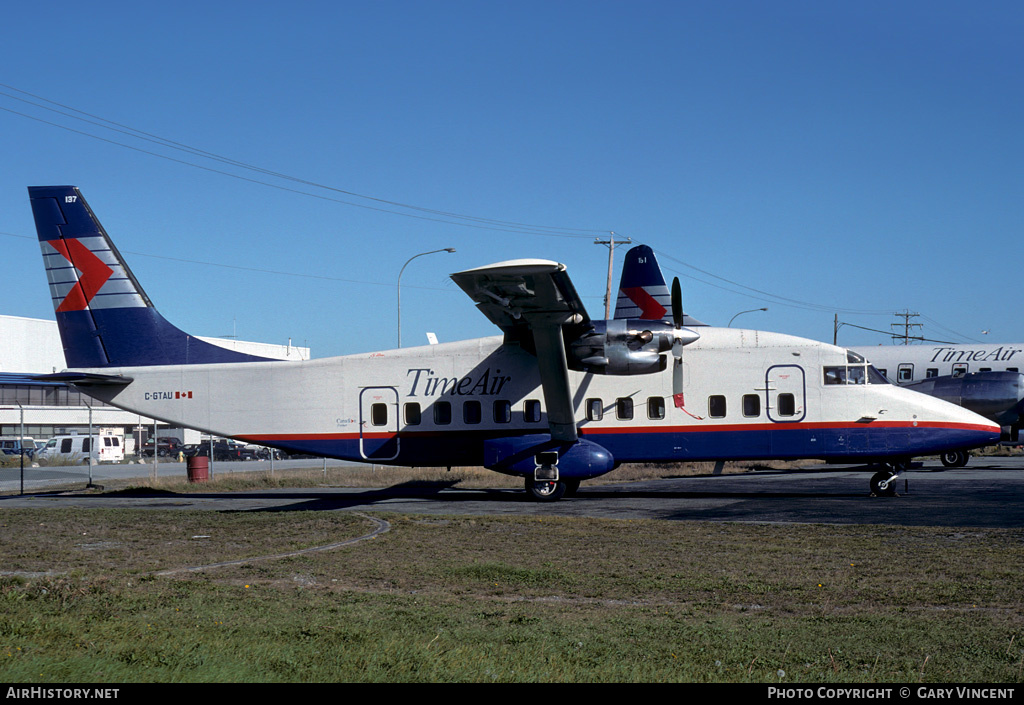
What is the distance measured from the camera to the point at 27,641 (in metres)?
7.11

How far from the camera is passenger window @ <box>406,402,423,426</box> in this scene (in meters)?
24.7

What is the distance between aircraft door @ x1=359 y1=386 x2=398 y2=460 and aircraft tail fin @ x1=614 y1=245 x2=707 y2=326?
10250 mm

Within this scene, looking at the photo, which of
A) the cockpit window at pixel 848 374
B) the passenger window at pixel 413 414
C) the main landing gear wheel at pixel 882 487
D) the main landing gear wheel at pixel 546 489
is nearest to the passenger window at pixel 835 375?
the cockpit window at pixel 848 374

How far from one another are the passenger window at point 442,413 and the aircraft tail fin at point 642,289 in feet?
30.6

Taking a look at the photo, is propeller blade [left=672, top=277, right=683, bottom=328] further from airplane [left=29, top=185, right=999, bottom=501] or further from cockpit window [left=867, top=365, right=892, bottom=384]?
cockpit window [left=867, top=365, right=892, bottom=384]

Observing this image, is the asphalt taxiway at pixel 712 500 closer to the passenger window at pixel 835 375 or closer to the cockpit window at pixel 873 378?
the cockpit window at pixel 873 378

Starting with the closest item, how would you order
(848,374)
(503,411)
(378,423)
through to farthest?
(848,374) < (503,411) < (378,423)

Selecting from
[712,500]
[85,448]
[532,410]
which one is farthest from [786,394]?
[85,448]

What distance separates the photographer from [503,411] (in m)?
24.2

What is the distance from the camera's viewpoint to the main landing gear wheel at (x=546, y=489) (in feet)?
77.8

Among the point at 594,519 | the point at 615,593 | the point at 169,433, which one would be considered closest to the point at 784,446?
the point at 594,519

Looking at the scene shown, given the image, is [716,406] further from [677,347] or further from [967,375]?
[967,375]

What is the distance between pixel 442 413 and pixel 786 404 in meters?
9.62
